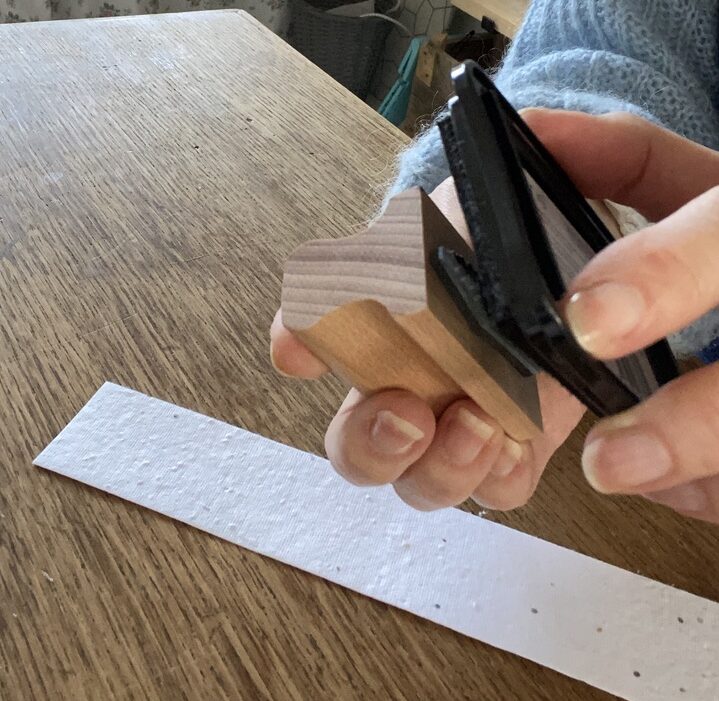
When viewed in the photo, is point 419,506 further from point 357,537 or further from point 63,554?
point 63,554

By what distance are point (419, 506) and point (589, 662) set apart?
125 mm

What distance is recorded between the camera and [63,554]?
0.41m

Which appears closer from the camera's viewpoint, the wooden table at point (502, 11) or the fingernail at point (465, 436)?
the fingernail at point (465, 436)

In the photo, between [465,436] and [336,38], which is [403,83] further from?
[465,436]

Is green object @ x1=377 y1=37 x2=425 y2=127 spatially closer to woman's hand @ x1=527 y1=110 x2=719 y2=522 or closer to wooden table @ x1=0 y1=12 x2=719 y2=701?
wooden table @ x1=0 y1=12 x2=719 y2=701

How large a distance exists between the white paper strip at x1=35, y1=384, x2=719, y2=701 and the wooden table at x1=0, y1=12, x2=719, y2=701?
11 millimetres

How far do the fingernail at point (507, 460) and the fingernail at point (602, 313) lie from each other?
0.52ft

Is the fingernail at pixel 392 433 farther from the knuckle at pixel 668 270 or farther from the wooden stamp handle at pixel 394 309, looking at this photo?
the knuckle at pixel 668 270

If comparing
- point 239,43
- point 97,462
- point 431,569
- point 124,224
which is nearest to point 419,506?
point 431,569

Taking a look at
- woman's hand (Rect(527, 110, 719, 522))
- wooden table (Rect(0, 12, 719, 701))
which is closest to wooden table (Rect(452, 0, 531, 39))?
wooden table (Rect(0, 12, 719, 701))

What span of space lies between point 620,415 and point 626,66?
1.31ft

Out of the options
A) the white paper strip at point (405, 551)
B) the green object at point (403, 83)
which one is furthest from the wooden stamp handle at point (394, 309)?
the green object at point (403, 83)

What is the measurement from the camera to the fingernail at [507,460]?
0.41 metres

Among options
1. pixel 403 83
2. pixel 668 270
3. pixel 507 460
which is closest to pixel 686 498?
pixel 507 460
